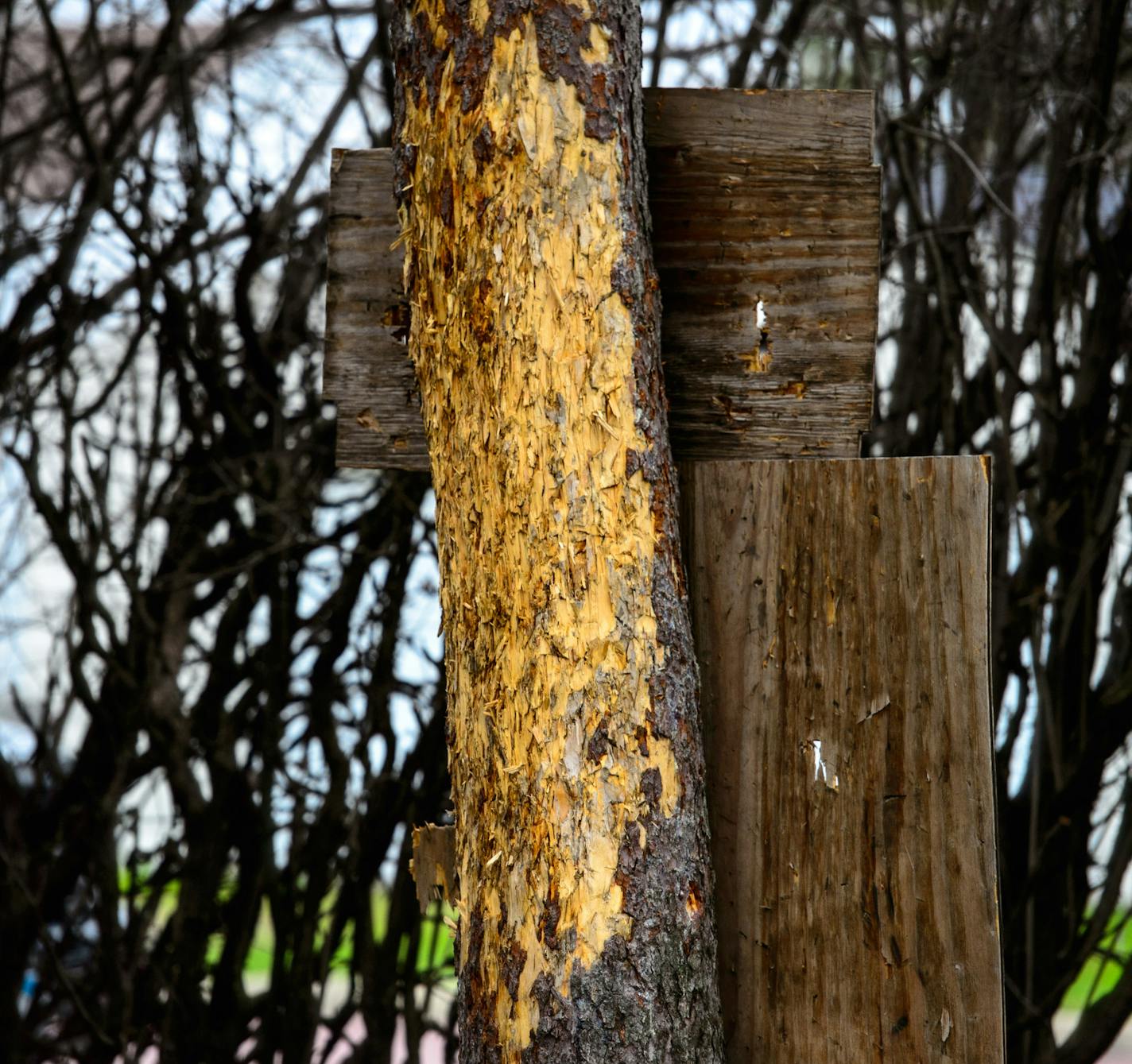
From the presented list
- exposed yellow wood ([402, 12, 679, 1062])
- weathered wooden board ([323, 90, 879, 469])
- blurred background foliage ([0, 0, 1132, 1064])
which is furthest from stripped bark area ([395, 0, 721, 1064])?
blurred background foliage ([0, 0, 1132, 1064])

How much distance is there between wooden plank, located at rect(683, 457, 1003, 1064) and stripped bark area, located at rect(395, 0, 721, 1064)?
0.42ft

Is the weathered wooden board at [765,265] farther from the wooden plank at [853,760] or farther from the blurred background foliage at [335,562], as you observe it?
the blurred background foliage at [335,562]

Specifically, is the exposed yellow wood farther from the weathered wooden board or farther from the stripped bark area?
the weathered wooden board

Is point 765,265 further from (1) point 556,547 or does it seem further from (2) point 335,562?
(2) point 335,562

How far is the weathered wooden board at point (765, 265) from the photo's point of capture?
49.5 inches

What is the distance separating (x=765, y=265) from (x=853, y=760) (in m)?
0.54

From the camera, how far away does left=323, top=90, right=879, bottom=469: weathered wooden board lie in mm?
1257

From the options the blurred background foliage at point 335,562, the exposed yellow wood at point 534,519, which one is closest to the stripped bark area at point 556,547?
the exposed yellow wood at point 534,519

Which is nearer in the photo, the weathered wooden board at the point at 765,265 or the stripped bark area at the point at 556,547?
the stripped bark area at the point at 556,547

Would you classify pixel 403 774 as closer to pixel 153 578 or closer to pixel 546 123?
pixel 153 578

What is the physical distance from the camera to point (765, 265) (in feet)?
4.16

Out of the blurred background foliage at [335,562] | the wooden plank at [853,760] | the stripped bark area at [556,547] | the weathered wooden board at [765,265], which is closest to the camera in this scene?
the stripped bark area at [556,547]

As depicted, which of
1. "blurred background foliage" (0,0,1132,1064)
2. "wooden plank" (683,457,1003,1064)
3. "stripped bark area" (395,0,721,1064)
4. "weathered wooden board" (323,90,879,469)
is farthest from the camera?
"blurred background foliage" (0,0,1132,1064)

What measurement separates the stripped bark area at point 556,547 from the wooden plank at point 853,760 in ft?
0.42
